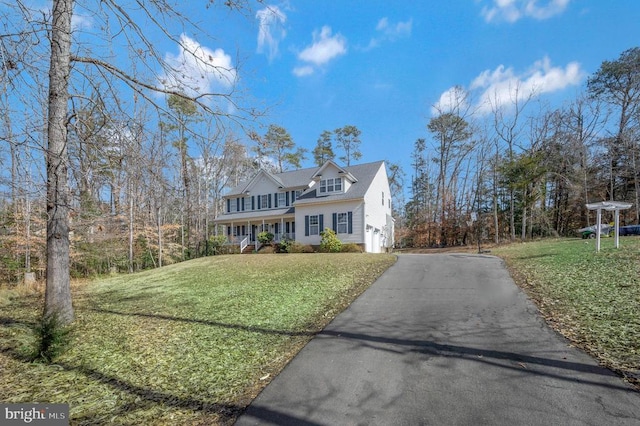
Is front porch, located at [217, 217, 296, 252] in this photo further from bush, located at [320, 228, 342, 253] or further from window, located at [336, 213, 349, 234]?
window, located at [336, 213, 349, 234]

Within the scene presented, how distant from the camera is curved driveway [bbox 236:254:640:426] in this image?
2.76m

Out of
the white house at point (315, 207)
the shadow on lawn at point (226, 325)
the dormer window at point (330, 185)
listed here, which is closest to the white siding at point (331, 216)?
the white house at point (315, 207)

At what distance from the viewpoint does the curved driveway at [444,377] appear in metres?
2.76

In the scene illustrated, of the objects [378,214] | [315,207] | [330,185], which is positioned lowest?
[378,214]

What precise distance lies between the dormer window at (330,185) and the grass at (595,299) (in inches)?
467

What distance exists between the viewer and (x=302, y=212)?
2095cm

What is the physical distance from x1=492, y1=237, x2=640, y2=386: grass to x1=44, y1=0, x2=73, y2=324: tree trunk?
7.43 meters

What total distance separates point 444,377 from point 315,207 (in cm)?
1738

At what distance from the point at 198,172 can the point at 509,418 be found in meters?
26.9

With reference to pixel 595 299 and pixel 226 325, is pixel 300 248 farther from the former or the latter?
pixel 595 299

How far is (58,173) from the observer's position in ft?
16.6

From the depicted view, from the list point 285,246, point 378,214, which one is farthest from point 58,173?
point 378,214

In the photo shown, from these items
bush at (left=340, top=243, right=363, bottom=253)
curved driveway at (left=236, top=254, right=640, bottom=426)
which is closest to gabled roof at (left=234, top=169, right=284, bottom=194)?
bush at (left=340, top=243, right=363, bottom=253)

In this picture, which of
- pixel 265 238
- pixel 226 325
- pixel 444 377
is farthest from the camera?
pixel 265 238
